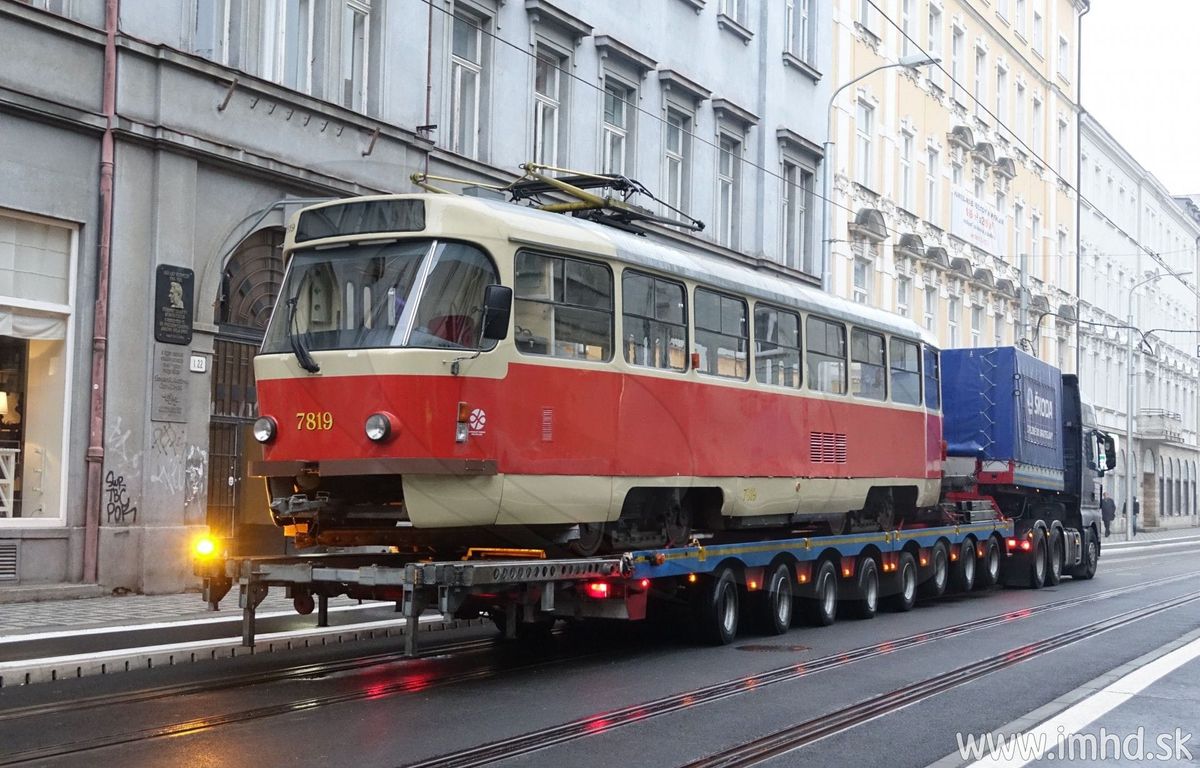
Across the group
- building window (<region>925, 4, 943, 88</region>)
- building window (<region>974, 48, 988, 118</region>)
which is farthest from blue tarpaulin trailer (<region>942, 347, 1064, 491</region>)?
building window (<region>974, 48, 988, 118</region>)

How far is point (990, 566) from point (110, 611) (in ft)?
40.4

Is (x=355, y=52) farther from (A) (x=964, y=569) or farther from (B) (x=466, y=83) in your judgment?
(A) (x=964, y=569)

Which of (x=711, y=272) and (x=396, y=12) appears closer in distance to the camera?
(x=711, y=272)

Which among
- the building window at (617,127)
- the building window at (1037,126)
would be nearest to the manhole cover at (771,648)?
the building window at (617,127)

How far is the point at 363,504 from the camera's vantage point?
11086 mm

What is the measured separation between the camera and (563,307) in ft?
38.3

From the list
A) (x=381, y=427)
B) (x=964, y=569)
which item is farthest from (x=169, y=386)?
(x=964, y=569)

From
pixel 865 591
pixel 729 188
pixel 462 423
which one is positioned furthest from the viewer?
pixel 729 188

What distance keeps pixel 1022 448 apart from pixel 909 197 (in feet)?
65.8

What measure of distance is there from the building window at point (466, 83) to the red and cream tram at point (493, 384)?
936 cm

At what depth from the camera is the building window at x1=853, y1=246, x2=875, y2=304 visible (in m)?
36.9

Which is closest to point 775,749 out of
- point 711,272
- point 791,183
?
point 711,272

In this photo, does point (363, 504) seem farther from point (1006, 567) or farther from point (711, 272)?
point (1006, 567)

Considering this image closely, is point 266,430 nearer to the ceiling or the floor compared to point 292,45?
nearer to the floor
